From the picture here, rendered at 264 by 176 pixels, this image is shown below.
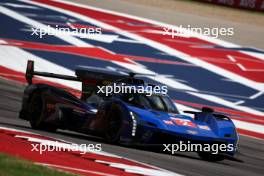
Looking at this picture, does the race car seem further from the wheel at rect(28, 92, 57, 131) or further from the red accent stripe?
the red accent stripe

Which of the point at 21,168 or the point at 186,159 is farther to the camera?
the point at 186,159

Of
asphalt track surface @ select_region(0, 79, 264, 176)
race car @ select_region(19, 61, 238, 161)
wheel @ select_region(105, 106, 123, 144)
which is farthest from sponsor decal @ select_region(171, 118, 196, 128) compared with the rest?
wheel @ select_region(105, 106, 123, 144)

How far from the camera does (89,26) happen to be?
29328 millimetres

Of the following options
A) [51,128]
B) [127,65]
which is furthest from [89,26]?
[51,128]

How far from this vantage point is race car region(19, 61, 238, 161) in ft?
42.7

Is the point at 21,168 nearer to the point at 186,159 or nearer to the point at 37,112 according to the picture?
the point at 186,159

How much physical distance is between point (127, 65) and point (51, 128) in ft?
35.4

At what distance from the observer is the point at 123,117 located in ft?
43.1

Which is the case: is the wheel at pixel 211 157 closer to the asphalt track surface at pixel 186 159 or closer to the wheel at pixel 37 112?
the asphalt track surface at pixel 186 159

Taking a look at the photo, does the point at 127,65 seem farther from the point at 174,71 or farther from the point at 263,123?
the point at 263,123

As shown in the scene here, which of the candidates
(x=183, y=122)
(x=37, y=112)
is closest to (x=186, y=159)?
(x=183, y=122)

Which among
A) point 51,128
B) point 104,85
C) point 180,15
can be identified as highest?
point 180,15

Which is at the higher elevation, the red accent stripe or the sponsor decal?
the red accent stripe

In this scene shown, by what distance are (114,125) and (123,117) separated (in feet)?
1.19
